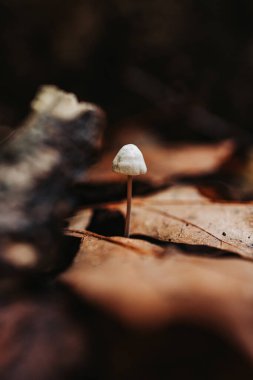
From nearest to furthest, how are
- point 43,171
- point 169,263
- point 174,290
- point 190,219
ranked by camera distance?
1. point 174,290
2. point 169,263
3. point 43,171
4. point 190,219

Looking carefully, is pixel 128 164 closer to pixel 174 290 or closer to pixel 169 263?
pixel 169 263

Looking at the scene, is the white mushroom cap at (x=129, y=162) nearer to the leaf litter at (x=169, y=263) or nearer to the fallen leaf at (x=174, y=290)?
the leaf litter at (x=169, y=263)

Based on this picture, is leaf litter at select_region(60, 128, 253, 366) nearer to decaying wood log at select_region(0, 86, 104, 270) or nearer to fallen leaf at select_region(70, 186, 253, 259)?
fallen leaf at select_region(70, 186, 253, 259)

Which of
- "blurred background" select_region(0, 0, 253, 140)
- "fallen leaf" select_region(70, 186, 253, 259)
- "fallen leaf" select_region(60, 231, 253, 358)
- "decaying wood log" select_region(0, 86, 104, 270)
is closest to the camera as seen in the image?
"fallen leaf" select_region(60, 231, 253, 358)

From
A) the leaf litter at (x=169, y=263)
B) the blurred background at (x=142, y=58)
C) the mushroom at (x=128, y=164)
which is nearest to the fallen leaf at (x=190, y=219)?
the leaf litter at (x=169, y=263)

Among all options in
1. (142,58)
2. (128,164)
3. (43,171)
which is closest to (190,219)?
(128,164)

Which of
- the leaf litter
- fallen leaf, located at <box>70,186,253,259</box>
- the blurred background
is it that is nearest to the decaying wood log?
the leaf litter
